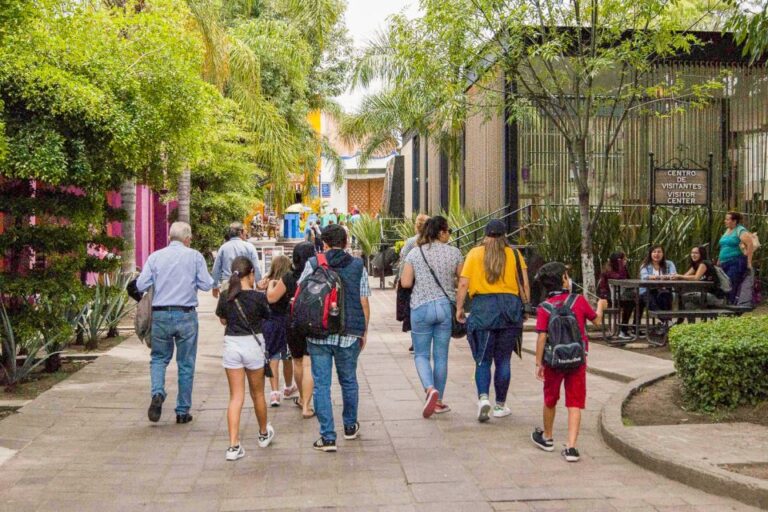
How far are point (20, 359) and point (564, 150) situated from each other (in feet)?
36.7

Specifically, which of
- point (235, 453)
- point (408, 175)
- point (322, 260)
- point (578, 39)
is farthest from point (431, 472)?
point (408, 175)

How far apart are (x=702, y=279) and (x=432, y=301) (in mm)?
6202

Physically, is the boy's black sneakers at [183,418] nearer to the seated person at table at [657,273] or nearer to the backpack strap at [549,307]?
the backpack strap at [549,307]

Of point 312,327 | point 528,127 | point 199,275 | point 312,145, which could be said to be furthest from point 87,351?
point 312,145

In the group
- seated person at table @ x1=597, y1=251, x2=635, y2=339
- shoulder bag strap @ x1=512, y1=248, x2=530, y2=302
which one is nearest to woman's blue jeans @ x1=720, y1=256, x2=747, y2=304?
seated person at table @ x1=597, y1=251, x2=635, y2=339

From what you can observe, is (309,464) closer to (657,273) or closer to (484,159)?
(657,273)

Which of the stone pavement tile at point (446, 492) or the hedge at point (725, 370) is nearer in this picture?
the stone pavement tile at point (446, 492)

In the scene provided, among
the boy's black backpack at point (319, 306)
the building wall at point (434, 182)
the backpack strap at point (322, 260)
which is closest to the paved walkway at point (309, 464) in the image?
the boy's black backpack at point (319, 306)

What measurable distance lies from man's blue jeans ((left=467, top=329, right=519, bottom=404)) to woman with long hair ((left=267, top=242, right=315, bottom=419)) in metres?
1.40

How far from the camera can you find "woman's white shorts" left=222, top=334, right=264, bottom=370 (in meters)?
6.90

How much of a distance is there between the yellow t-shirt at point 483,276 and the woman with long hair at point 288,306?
133 centimetres

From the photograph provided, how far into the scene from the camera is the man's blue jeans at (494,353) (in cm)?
800

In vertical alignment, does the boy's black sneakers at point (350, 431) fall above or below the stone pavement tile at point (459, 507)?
above

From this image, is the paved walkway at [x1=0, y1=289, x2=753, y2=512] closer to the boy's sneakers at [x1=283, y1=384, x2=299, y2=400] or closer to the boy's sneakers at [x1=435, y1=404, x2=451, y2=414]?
the boy's sneakers at [x1=435, y1=404, x2=451, y2=414]
